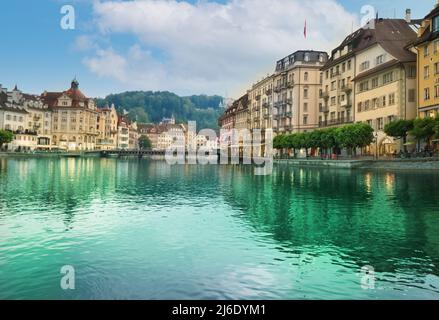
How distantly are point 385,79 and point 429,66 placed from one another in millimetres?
12774

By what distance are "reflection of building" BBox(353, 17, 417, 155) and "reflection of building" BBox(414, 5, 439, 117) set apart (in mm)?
4132

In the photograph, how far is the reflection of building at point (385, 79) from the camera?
77.6 meters

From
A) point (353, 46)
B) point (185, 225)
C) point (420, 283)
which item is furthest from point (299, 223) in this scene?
point (353, 46)

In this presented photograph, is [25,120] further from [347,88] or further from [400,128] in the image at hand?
[400,128]

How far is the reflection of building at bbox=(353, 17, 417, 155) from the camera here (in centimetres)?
7762

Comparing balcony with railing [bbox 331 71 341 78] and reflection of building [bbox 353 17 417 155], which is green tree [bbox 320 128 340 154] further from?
balcony with railing [bbox 331 71 341 78]

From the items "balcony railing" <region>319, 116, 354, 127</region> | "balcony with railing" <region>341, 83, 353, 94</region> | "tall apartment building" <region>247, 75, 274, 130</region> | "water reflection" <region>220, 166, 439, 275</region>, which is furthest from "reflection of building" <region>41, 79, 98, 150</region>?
"water reflection" <region>220, 166, 439, 275</region>

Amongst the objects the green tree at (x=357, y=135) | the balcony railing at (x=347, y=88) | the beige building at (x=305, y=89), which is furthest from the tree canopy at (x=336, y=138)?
the beige building at (x=305, y=89)

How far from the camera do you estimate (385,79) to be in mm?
83312

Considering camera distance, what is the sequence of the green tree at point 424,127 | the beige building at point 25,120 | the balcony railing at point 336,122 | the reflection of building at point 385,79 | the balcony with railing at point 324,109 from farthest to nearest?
1. the beige building at point 25,120
2. the balcony with railing at point 324,109
3. the balcony railing at point 336,122
4. the reflection of building at point 385,79
5. the green tree at point 424,127

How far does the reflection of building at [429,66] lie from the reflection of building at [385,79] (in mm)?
4132

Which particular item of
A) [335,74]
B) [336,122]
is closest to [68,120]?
[335,74]

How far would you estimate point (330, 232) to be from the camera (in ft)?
66.7

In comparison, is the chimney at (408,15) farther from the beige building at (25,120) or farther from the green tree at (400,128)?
the beige building at (25,120)
